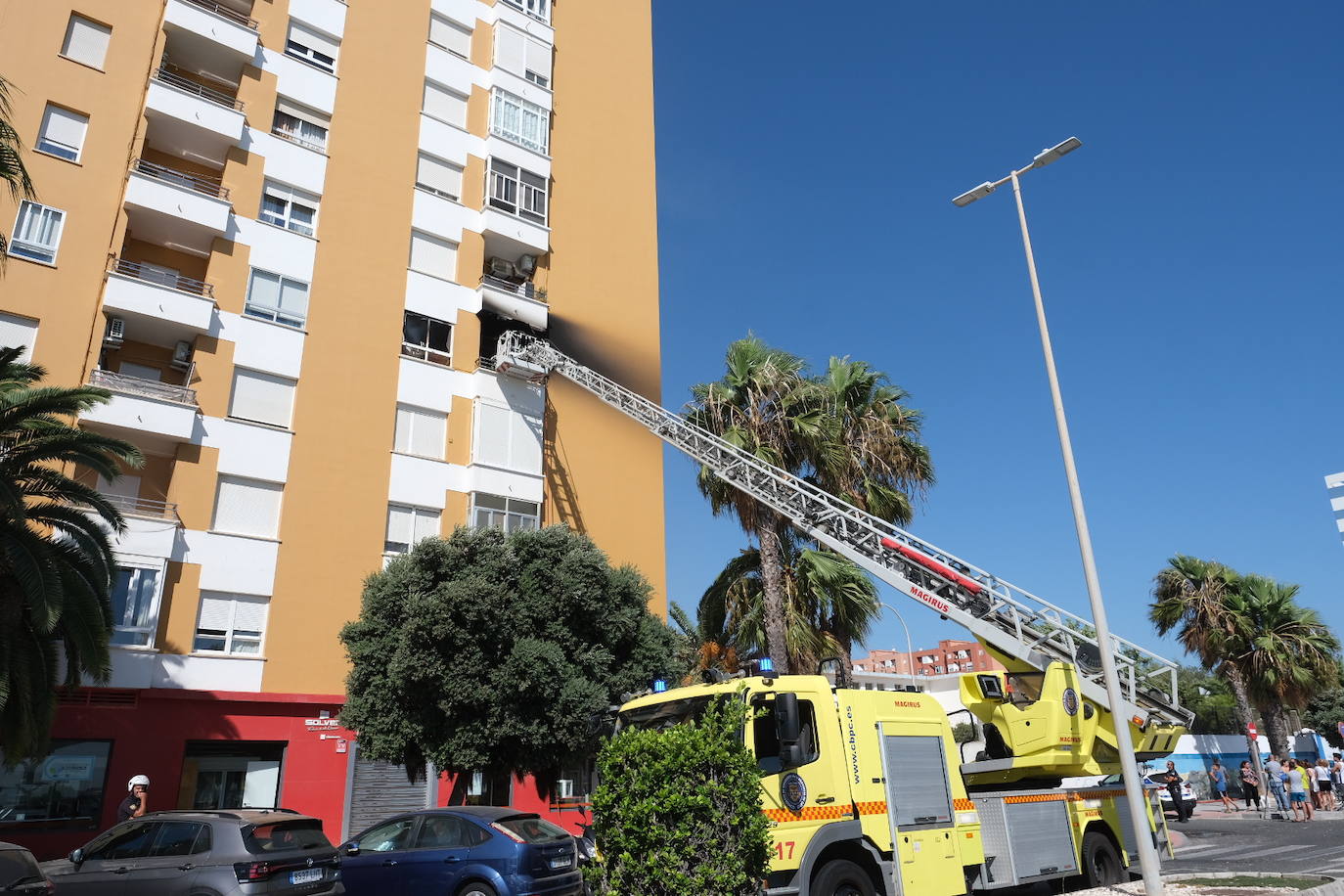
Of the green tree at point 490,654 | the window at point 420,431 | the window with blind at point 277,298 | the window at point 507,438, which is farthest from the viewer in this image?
the window at point 507,438

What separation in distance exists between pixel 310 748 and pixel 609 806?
13737 millimetres

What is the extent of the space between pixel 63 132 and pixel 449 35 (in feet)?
40.8

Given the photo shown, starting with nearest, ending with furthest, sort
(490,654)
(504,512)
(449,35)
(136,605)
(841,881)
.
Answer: (841,881), (490,654), (136,605), (504,512), (449,35)

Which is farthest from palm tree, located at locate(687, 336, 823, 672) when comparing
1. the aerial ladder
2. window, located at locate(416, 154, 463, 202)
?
window, located at locate(416, 154, 463, 202)

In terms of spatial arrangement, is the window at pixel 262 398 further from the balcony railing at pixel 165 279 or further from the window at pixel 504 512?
the window at pixel 504 512

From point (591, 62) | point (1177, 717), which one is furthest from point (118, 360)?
point (1177, 717)

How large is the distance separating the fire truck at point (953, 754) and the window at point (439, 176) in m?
16.9

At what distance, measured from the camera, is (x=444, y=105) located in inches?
1080

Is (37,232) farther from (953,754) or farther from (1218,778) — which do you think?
(1218,778)

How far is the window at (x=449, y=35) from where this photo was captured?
2828 cm

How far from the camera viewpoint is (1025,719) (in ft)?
40.1

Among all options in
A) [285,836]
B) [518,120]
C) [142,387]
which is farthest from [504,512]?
[285,836]

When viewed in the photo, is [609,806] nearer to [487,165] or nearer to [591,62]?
[487,165]

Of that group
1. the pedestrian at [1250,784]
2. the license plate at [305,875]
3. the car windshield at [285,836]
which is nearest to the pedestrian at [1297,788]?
the pedestrian at [1250,784]
